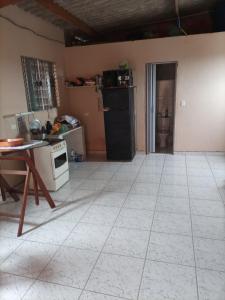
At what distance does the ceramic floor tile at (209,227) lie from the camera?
2430 mm

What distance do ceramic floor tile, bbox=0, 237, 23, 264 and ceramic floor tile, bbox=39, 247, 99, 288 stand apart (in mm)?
479

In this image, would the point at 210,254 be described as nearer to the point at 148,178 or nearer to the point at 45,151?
the point at 148,178

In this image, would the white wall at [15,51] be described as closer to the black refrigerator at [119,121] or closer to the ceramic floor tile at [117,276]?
the black refrigerator at [119,121]

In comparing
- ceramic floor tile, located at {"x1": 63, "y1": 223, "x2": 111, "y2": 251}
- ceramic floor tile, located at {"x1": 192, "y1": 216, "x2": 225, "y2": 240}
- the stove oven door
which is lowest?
ceramic floor tile, located at {"x1": 63, "y1": 223, "x2": 111, "y2": 251}

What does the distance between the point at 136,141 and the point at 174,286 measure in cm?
381

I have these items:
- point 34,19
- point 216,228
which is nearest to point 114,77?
point 34,19

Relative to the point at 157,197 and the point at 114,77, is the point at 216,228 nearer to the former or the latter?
the point at 157,197

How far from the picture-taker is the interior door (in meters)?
5.09

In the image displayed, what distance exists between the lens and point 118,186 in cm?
377

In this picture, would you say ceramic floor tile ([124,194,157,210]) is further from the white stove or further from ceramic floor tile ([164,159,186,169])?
ceramic floor tile ([164,159,186,169])

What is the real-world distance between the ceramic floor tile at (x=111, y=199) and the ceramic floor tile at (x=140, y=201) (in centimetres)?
9

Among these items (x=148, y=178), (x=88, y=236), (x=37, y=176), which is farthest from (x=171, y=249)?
(x=148, y=178)

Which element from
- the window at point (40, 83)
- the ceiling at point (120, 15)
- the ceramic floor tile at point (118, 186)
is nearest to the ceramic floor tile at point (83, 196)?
the ceramic floor tile at point (118, 186)

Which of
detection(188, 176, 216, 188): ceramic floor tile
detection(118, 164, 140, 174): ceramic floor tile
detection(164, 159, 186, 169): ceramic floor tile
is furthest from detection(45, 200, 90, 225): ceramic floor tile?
detection(164, 159, 186, 169): ceramic floor tile
